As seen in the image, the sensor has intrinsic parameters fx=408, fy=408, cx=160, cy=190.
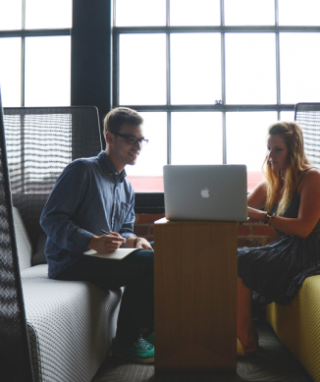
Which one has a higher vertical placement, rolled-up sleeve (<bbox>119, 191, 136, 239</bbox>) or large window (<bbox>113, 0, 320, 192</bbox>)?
large window (<bbox>113, 0, 320, 192</bbox>)

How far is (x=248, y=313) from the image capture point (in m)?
2.03

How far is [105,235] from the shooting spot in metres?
1.75

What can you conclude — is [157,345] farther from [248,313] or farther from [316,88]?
[316,88]

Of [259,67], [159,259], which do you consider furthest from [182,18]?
[159,259]

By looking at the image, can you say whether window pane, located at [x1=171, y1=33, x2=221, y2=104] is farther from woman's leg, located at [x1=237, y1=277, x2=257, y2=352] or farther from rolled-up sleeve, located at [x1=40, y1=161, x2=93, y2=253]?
woman's leg, located at [x1=237, y1=277, x2=257, y2=352]

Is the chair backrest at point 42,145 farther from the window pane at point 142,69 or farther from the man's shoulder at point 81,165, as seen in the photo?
the man's shoulder at point 81,165

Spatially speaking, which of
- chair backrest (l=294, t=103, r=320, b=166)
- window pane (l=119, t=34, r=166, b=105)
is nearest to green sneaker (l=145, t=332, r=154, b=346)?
chair backrest (l=294, t=103, r=320, b=166)

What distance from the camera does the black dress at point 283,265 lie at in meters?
1.91

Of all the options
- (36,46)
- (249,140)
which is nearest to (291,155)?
(249,140)

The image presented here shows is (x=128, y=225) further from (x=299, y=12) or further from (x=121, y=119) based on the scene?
(x=299, y=12)

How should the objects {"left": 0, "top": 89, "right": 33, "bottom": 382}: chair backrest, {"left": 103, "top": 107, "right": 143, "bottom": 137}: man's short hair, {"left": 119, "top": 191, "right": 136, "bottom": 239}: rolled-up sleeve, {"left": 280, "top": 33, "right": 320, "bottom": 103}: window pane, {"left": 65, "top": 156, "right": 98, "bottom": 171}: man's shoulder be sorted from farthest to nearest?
{"left": 280, "top": 33, "right": 320, "bottom": 103}: window pane, {"left": 119, "top": 191, "right": 136, "bottom": 239}: rolled-up sleeve, {"left": 103, "top": 107, "right": 143, "bottom": 137}: man's short hair, {"left": 65, "top": 156, "right": 98, "bottom": 171}: man's shoulder, {"left": 0, "top": 89, "right": 33, "bottom": 382}: chair backrest

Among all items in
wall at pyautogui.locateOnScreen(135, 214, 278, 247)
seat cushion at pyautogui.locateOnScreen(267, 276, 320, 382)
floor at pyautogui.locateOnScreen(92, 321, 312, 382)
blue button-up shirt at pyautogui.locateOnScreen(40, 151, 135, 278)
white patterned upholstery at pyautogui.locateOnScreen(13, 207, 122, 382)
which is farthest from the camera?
wall at pyautogui.locateOnScreen(135, 214, 278, 247)

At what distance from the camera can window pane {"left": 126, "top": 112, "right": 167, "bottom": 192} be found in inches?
110

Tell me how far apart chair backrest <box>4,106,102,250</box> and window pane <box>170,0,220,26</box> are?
940 millimetres
